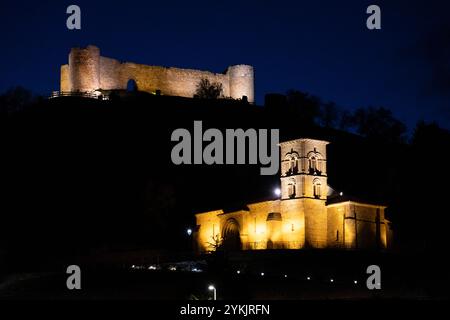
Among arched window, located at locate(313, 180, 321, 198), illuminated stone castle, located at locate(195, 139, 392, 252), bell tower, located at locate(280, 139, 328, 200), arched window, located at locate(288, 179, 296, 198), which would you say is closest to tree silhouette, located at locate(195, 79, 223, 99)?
illuminated stone castle, located at locate(195, 139, 392, 252)

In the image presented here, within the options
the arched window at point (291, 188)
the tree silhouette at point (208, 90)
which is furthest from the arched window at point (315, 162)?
the tree silhouette at point (208, 90)

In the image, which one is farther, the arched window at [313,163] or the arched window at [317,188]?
the arched window at [313,163]

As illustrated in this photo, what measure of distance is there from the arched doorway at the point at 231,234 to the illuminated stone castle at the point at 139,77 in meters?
36.1

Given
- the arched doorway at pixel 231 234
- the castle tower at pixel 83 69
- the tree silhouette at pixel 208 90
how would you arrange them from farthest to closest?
the tree silhouette at pixel 208 90
the castle tower at pixel 83 69
the arched doorway at pixel 231 234

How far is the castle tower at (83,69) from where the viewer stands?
3460 inches

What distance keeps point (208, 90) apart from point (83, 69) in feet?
52.4

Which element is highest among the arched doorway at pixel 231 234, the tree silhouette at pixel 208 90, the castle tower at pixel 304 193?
the tree silhouette at pixel 208 90

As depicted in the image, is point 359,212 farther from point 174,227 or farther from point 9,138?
point 9,138

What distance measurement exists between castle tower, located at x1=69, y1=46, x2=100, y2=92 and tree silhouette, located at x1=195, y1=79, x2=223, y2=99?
13.6 meters

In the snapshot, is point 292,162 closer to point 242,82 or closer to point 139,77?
point 139,77

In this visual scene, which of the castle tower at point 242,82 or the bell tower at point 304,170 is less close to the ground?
the castle tower at point 242,82

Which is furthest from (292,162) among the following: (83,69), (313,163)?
(83,69)

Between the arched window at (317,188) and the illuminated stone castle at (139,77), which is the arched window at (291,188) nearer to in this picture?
the arched window at (317,188)

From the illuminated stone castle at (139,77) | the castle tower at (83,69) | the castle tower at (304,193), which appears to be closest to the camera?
the castle tower at (304,193)
